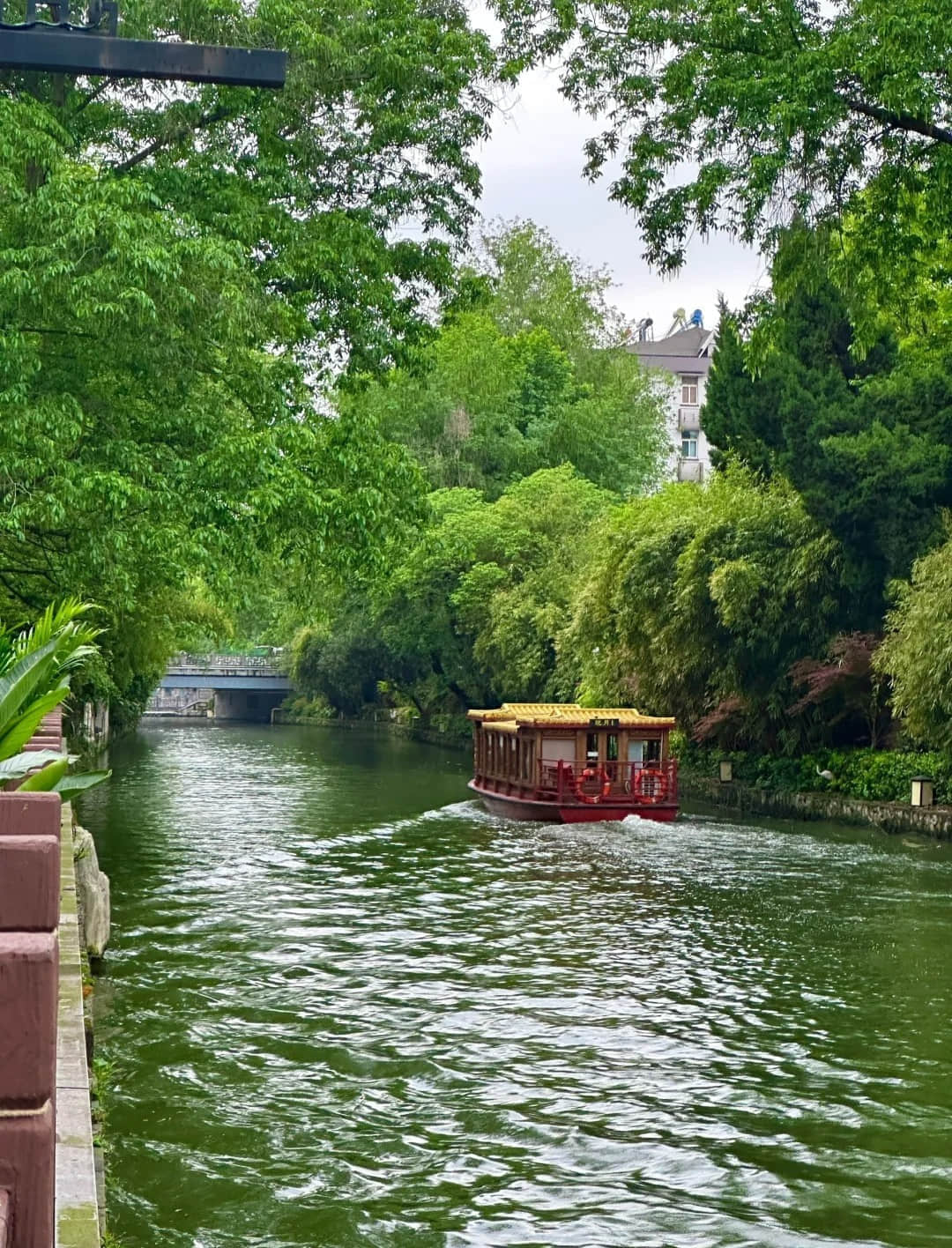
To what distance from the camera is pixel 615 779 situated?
101 feet

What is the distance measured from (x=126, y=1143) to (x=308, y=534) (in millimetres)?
10439

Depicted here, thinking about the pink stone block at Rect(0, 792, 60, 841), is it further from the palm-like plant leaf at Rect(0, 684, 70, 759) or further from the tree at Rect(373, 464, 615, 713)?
the tree at Rect(373, 464, 615, 713)

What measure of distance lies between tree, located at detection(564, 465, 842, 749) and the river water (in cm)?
641

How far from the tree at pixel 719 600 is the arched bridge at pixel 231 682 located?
2347 inches

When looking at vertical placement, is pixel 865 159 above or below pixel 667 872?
above

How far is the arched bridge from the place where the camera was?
9638cm

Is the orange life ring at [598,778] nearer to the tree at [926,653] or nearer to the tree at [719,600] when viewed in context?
the tree at [719,600]

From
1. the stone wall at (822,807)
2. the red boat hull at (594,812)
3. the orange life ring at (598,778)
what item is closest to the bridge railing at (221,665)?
the stone wall at (822,807)

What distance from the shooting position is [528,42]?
20.5 meters

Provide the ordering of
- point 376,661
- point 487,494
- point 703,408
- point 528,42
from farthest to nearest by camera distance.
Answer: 1. point 376,661
2. point 487,494
3. point 703,408
4. point 528,42

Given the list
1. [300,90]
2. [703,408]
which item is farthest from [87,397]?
[703,408]

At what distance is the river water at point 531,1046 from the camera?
9203mm

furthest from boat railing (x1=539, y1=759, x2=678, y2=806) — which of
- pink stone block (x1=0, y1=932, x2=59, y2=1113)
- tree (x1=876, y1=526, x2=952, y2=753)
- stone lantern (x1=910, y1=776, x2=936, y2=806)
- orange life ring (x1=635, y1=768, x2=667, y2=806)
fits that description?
pink stone block (x1=0, y1=932, x2=59, y2=1113)

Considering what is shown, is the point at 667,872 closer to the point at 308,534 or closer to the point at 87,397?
the point at 308,534
